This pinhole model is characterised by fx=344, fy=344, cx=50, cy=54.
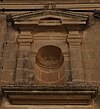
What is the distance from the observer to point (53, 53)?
902 centimetres

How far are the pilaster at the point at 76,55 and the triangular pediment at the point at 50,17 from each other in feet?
1.33

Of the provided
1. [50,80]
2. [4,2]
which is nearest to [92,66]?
[50,80]

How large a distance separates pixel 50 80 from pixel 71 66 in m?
0.80

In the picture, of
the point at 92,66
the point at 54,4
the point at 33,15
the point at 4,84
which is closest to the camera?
the point at 4,84

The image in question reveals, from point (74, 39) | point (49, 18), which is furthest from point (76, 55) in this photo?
point (49, 18)

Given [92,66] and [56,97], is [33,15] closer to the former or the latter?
[92,66]

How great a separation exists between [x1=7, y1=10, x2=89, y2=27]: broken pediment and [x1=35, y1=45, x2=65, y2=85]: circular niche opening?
30.9 inches

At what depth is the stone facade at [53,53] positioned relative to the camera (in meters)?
7.16

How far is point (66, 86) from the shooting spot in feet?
23.5

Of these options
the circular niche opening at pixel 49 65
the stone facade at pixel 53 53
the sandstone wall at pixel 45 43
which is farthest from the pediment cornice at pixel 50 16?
the circular niche opening at pixel 49 65

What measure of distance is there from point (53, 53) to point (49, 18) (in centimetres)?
102

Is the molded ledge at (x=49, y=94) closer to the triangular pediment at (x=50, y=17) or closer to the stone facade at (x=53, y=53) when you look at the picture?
the stone facade at (x=53, y=53)

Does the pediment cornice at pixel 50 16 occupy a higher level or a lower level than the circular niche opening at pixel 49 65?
higher

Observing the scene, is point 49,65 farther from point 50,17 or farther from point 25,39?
point 50,17
